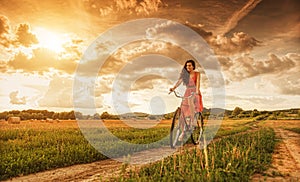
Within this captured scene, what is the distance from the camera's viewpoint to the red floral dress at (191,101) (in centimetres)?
1192

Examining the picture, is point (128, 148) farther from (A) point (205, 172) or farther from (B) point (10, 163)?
(A) point (205, 172)

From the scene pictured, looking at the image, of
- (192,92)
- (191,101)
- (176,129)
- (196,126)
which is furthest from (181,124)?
(192,92)

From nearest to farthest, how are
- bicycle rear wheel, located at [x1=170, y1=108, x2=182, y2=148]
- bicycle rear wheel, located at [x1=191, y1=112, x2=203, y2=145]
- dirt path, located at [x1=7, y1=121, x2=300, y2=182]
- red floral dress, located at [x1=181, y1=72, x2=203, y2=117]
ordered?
dirt path, located at [x1=7, y1=121, x2=300, y2=182], bicycle rear wheel, located at [x1=170, y1=108, x2=182, y2=148], red floral dress, located at [x1=181, y1=72, x2=203, y2=117], bicycle rear wheel, located at [x1=191, y1=112, x2=203, y2=145]

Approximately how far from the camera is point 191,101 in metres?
11.9

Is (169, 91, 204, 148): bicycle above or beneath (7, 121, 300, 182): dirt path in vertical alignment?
above

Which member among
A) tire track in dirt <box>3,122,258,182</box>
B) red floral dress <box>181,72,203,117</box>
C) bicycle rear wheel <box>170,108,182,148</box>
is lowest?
tire track in dirt <box>3,122,258,182</box>

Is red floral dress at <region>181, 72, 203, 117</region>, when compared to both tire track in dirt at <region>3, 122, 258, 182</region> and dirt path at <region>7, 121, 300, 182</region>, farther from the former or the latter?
tire track in dirt at <region>3, 122, 258, 182</region>

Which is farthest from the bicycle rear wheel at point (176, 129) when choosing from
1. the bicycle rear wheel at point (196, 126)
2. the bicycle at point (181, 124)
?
the bicycle rear wheel at point (196, 126)

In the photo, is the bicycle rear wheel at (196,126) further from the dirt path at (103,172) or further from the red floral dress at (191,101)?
the dirt path at (103,172)

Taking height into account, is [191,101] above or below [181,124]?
above

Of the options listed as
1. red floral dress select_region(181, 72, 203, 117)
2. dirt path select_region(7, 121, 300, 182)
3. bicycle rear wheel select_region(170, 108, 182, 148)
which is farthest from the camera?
red floral dress select_region(181, 72, 203, 117)

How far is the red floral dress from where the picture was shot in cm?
1192

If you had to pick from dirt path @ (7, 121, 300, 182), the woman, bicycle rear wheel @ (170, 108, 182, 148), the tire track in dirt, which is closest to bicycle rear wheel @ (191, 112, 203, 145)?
the woman

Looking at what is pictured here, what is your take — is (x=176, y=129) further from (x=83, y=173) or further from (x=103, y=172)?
(x=83, y=173)
